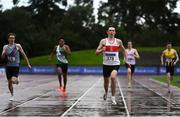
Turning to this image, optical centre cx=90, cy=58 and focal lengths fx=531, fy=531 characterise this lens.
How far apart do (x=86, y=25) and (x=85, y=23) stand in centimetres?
98

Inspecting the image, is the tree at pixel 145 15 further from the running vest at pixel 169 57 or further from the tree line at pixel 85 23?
the running vest at pixel 169 57

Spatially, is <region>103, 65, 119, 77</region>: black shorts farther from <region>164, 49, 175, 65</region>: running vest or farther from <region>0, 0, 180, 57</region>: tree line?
<region>0, 0, 180, 57</region>: tree line

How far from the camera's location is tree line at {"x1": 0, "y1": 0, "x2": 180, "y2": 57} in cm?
9206

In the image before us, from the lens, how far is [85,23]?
384 feet

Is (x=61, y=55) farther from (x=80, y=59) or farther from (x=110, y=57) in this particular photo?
(x=80, y=59)

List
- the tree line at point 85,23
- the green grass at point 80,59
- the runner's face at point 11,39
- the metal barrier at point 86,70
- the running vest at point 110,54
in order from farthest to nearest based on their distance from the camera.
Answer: the tree line at point 85,23 < the green grass at point 80,59 < the metal barrier at point 86,70 < the runner's face at point 11,39 < the running vest at point 110,54

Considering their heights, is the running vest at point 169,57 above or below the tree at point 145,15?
below

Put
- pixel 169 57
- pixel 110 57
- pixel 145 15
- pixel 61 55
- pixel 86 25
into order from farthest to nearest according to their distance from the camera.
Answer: pixel 86 25 < pixel 145 15 < pixel 169 57 < pixel 61 55 < pixel 110 57

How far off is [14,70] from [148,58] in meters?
64.5

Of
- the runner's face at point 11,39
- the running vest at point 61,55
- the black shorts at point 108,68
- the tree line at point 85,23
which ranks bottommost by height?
the black shorts at point 108,68

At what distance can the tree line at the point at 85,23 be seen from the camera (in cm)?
9206

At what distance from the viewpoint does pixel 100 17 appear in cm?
10869

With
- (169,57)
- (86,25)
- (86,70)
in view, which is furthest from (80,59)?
(169,57)

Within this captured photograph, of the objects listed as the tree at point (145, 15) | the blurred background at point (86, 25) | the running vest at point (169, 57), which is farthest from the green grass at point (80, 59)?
the running vest at point (169, 57)
